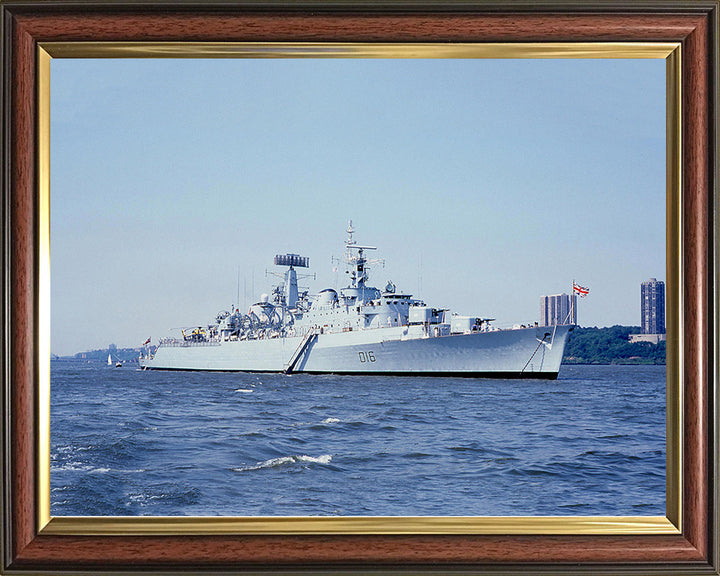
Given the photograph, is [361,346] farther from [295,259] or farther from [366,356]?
[295,259]

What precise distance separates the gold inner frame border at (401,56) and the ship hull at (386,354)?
11.6 m

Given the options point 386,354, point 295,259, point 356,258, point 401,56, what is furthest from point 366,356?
point 401,56

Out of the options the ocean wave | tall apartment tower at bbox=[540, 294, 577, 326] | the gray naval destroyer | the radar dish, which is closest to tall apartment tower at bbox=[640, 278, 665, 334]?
tall apartment tower at bbox=[540, 294, 577, 326]

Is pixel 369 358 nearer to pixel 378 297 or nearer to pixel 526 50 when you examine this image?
pixel 378 297

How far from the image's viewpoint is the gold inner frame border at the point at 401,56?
5.06ft

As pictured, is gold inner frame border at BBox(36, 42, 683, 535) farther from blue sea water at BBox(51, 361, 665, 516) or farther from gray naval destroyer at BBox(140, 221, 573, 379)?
gray naval destroyer at BBox(140, 221, 573, 379)

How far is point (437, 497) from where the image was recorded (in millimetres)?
2244

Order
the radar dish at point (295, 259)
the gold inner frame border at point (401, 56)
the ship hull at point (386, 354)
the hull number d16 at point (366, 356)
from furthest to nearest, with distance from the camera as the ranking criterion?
the hull number d16 at point (366, 356) → the ship hull at point (386, 354) → the radar dish at point (295, 259) → the gold inner frame border at point (401, 56)

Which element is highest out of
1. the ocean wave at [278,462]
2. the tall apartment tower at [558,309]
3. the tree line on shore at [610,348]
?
the tall apartment tower at [558,309]

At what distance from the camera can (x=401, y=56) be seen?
5.34 feet

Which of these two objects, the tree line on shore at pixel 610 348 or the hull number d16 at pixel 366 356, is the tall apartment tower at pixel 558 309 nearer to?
the tree line on shore at pixel 610 348

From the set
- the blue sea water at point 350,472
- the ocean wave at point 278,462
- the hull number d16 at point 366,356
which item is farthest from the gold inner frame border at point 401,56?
the hull number d16 at point 366,356

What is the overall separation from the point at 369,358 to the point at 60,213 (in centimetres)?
1331

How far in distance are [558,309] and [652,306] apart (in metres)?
0.59
